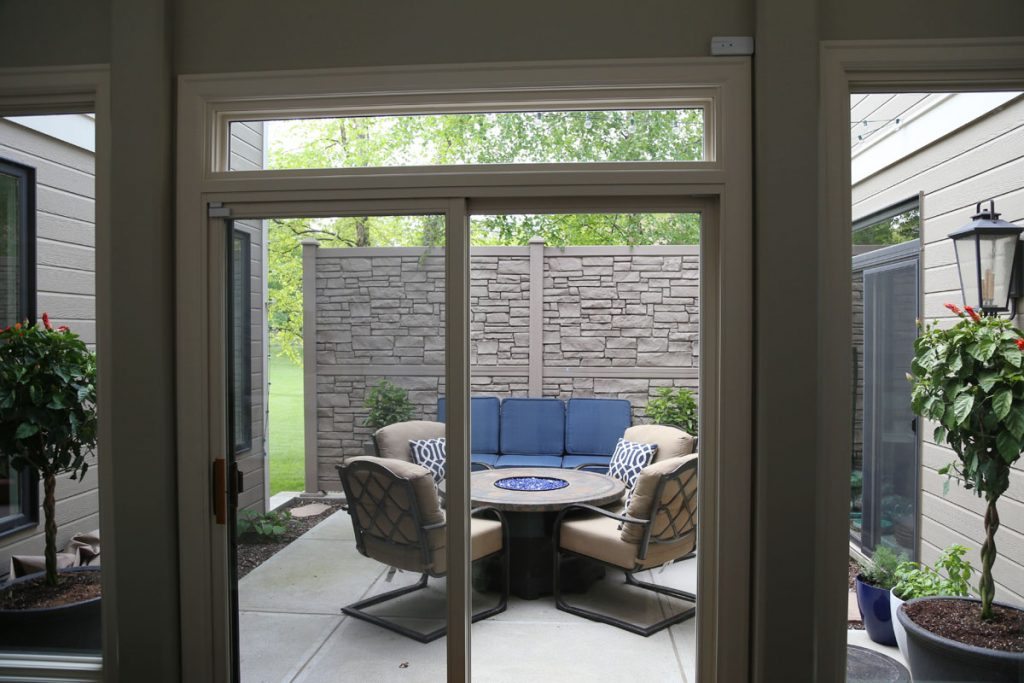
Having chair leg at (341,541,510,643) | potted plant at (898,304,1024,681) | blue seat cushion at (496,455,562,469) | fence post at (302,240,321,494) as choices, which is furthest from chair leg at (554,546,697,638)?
fence post at (302,240,321,494)

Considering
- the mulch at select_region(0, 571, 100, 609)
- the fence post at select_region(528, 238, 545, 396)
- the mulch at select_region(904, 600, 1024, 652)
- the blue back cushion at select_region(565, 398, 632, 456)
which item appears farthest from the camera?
the fence post at select_region(528, 238, 545, 396)

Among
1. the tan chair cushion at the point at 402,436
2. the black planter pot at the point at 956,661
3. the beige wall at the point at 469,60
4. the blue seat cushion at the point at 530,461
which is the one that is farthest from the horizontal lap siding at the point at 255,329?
the blue seat cushion at the point at 530,461

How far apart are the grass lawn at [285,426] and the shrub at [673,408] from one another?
3418mm

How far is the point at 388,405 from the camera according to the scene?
7.55 ft

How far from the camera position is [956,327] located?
7.24 ft

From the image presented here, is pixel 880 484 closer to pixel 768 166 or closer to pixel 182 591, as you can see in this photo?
pixel 768 166

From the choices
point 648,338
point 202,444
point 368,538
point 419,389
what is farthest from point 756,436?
point 648,338

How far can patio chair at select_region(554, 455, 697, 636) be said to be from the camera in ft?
10.5

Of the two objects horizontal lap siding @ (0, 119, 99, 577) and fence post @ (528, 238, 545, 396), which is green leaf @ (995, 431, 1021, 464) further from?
fence post @ (528, 238, 545, 396)

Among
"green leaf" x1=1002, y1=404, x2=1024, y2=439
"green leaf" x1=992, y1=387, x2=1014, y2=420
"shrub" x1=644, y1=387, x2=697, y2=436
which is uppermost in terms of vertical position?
"green leaf" x1=992, y1=387, x2=1014, y2=420

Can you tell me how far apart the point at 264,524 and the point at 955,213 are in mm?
2939

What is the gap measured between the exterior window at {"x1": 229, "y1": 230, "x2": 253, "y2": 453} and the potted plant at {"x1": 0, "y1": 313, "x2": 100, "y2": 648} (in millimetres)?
786

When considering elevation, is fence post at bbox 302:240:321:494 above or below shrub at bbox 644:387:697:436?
above

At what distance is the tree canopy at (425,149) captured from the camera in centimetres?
220
